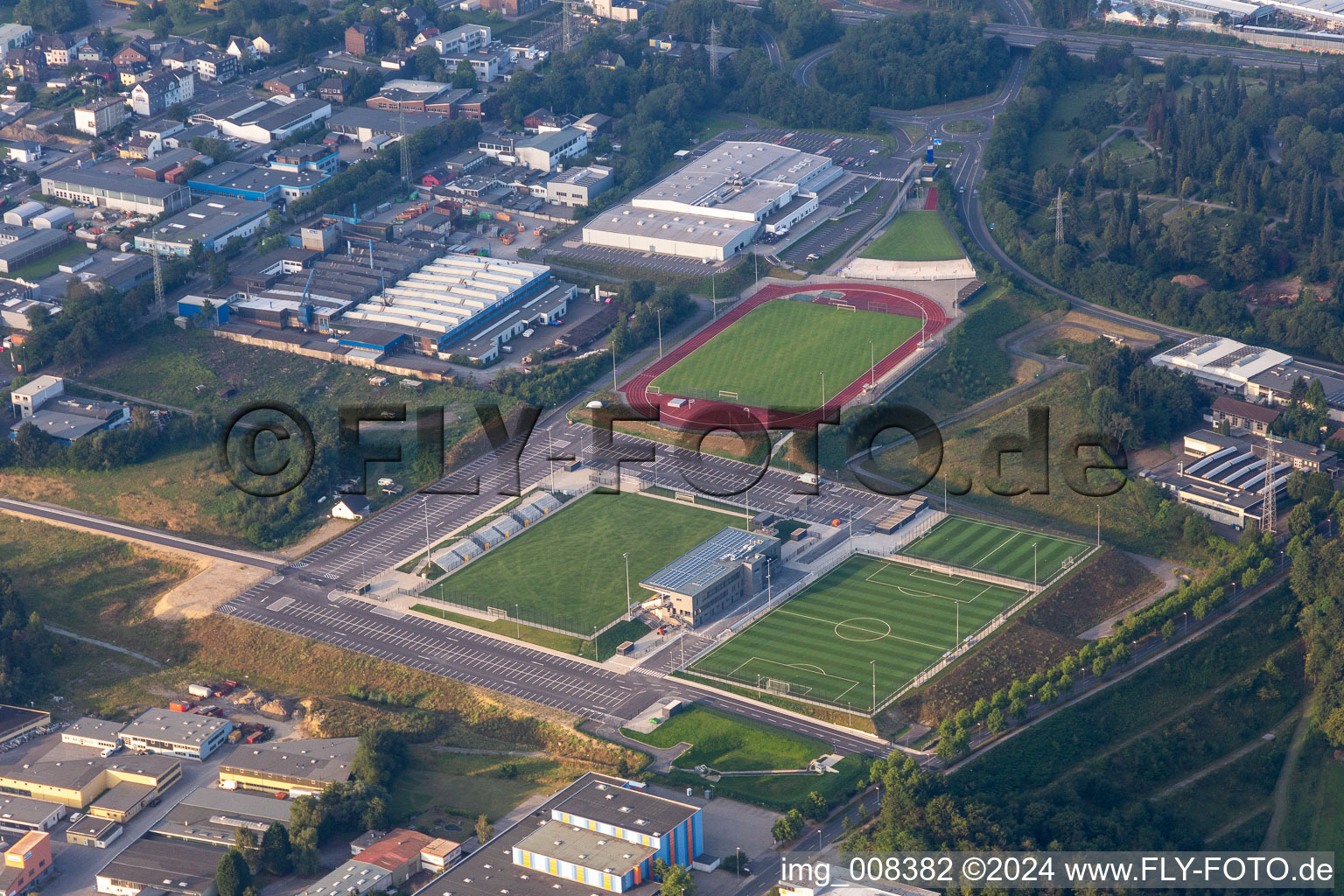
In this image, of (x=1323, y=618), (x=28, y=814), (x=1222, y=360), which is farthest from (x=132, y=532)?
(x=1222, y=360)

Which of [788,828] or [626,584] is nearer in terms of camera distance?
[788,828]

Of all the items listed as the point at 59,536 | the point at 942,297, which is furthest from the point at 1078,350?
the point at 59,536

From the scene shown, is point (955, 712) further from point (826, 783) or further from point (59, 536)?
point (59, 536)

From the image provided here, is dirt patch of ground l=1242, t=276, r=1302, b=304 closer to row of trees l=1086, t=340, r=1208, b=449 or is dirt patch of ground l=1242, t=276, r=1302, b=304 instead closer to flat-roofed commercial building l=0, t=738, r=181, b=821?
row of trees l=1086, t=340, r=1208, b=449

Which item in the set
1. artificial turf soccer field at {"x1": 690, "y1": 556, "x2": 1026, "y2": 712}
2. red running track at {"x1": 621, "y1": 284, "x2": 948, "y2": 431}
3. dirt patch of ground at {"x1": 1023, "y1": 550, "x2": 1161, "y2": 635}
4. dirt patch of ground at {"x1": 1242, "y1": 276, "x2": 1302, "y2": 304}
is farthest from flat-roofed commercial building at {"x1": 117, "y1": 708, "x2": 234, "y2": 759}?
dirt patch of ground at {"x1": 1242, "y1": 276, "x2": 1302, "y2": 304}

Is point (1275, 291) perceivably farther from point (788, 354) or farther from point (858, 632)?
point (858, 632)

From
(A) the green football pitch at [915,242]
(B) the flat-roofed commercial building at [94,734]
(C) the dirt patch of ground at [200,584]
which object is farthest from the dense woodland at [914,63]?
(B) the flat-roofed commercial building at [94,734]

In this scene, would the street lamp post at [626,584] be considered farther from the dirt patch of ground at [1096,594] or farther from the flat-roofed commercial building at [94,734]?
the flat-roofed commercial building at [94,734]
